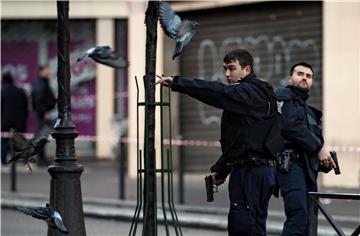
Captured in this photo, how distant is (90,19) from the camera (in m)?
20.0

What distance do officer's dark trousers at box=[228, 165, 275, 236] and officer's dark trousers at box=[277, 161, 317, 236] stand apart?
0.97m

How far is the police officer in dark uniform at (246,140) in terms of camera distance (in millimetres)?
6078

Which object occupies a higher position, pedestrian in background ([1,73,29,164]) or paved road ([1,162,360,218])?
pedestrian in background ([1,73,29,164])

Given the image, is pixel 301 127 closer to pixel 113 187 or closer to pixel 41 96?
pixel 113 187

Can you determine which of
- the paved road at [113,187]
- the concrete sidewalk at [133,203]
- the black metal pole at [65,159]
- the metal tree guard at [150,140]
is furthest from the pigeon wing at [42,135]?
the paved road at [113,187]

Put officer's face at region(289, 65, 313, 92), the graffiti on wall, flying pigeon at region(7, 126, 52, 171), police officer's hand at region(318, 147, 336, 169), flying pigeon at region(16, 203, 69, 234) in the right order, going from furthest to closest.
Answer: the graffiti on wall
officer's face at region(289, 65, 313, 92)
police officer's hand at region(318, 147, 336, 169)
flying pigeon at region(7, 126, 52, 171)
flying pigeon at region(16, 203, 69, 234)

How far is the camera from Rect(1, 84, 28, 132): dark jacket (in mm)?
16578

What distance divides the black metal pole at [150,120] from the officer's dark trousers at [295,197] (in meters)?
1.61

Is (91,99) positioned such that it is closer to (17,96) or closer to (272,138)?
(17,96)

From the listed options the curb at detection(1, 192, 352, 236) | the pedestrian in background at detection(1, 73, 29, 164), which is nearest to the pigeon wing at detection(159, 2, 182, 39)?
the curb at detection(1, 192, 352, 236)

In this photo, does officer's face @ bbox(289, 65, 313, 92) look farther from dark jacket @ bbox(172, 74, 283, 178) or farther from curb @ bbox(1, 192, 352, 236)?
curb @ bbox(1, 192, 352, 236)

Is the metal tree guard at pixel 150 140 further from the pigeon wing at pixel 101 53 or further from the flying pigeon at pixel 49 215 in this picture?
the pigeon wing at pixel 101 53

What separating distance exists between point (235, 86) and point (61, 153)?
195 centimetres

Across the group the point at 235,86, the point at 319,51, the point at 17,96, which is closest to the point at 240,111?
the point at 235,86
